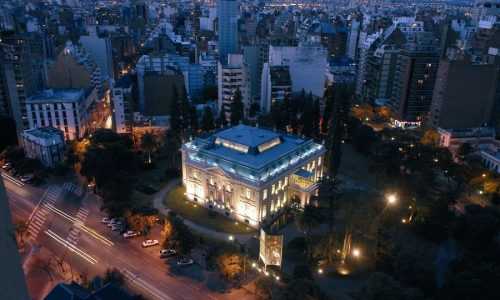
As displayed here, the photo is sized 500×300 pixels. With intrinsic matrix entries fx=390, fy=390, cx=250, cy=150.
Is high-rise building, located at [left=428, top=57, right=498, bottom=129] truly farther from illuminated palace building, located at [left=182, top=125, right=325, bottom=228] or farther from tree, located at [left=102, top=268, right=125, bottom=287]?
tree, located at [left=102, top=268, right=125, bottom=287]

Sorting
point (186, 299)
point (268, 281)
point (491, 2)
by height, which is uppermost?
point (491, 2)

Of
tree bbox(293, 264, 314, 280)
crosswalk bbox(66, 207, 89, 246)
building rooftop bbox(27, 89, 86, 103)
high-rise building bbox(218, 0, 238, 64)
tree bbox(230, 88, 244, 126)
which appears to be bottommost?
crosswalk bbox(66, 207, 89, 246)

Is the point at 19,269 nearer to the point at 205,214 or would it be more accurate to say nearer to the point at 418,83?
the point at 205,214

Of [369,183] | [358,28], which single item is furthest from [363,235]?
[358,28]

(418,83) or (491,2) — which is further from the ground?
(491,2)

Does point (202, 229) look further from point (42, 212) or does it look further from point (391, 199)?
point (391, 199)

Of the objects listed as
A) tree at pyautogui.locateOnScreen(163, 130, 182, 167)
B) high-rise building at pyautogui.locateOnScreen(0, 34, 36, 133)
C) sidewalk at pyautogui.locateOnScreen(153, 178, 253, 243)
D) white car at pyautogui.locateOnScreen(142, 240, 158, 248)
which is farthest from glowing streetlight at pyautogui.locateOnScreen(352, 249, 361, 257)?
high-rise building at pyautogui.locateOnScreen(0, 34, 36, 133)
